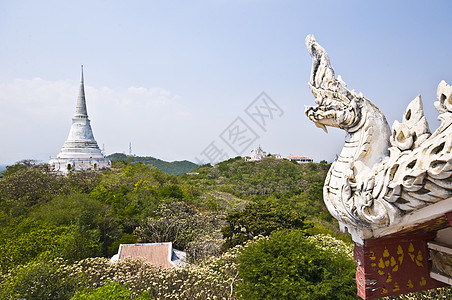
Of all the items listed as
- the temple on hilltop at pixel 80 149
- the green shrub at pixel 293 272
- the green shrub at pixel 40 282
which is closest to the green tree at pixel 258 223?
the green shrub at pixel 293 272

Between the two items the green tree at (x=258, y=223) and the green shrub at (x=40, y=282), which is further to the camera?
the green tree at (x=258, y=223)

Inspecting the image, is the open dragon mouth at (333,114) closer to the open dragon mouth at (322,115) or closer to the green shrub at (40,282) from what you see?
the open dragon mouth at (322,115)

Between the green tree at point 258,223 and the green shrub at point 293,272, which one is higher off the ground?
the green tree at point 258,223

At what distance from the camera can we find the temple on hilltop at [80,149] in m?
31.4

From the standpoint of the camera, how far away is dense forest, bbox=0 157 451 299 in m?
7.56

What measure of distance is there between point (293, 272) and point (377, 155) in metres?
5.20

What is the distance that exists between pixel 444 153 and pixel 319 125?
5.97 feet

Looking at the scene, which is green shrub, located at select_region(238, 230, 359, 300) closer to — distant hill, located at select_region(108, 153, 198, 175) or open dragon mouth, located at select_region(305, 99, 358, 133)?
open dragon mouth, located at select_region(305, 99, 358, 133)

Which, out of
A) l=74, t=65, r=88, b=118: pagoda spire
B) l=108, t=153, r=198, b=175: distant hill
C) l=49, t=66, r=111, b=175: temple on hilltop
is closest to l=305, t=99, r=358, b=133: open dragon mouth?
l=49, t=66, r=111, b=175: temple on hilltop

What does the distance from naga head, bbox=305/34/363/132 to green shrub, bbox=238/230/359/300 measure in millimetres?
4800

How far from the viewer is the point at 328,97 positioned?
3.55 meters

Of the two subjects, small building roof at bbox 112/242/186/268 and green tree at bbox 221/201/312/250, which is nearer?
small building roof at bbox 112/242/186/268

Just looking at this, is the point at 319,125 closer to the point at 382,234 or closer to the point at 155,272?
the point at 382,234

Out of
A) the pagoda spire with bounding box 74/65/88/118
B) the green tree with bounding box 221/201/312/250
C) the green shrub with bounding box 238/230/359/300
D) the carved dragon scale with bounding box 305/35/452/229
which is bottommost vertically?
the green shrub with bounding box 238/230/359/300
